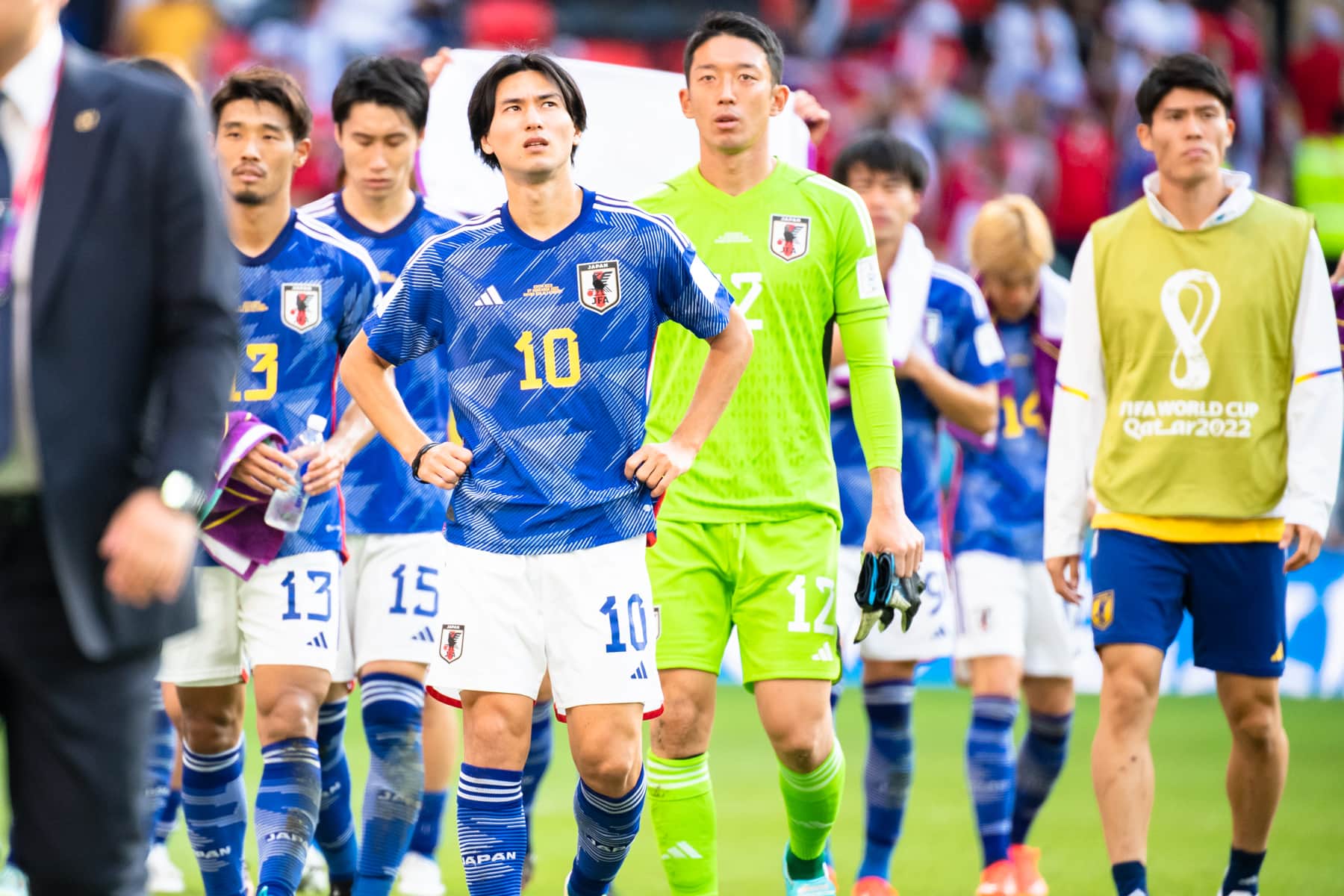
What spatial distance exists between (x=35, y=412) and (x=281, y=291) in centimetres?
282

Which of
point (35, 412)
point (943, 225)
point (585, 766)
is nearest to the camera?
point (35, 412)

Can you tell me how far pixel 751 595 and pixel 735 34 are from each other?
1.81 m

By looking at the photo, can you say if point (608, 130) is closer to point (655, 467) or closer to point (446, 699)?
point (655, 467)

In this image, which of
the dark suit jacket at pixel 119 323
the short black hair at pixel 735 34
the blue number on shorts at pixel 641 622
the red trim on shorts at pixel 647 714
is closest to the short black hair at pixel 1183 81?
the short black hair at pixel 735 34

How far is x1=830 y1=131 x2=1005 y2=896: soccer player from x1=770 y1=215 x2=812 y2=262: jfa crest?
1.38 metres

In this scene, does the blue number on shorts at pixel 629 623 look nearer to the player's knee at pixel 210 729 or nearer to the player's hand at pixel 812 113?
the player's knee at pixel 210 729

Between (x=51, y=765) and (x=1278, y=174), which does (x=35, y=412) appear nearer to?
(x=51, y=765)

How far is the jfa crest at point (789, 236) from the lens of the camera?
20.3ft

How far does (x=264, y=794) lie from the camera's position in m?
5.85

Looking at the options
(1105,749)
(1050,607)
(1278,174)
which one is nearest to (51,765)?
(1105,749)

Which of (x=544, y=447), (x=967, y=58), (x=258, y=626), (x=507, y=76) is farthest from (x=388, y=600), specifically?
(x=967, y=58)

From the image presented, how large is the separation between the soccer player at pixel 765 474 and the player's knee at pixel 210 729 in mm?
1339

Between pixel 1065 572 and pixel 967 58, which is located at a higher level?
pixel 967 58

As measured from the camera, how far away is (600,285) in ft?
18.0
